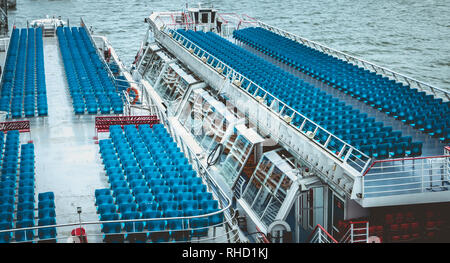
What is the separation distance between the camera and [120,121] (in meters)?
24.4

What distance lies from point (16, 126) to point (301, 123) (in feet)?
41.9

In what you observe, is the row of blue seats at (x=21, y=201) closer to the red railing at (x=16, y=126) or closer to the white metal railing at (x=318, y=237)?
the red railing at (x=16, y=126)

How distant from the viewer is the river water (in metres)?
48.1

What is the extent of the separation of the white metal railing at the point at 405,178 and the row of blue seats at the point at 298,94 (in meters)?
0.77

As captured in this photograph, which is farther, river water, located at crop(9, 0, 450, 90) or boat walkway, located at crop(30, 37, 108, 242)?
river water, located at crop(9, 0, 450, 90)

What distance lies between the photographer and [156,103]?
1118 inches

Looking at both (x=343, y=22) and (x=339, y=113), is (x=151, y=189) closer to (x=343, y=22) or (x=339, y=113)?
(x=339, y=113)

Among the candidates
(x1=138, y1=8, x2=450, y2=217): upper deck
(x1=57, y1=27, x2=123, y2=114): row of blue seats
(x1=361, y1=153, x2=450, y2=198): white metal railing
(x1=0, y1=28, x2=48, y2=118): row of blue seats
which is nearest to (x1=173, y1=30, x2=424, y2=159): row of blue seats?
(x1=138, y1=8, x2=450, y2=217): upper deck

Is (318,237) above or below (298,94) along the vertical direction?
below

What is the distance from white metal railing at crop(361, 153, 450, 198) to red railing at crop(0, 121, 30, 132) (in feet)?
49.7

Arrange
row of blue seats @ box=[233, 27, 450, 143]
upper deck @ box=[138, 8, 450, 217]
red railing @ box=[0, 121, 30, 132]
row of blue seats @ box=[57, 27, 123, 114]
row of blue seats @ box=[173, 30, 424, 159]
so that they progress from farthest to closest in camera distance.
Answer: row of blue seats @ box=[57, 27, 123, 114] < red railing @ box=[0, 121, 30, 132] < row of blue seats @ box=[233, 27, 450, 143] < row of blue seats @ box=[173, 30, 424, 159] < upper deck @ box=[138, 8, 450, 217]

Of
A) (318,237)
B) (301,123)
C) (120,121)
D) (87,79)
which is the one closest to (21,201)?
(318,237)

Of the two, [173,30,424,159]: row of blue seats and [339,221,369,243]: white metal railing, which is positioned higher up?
[173,30,424,159]: row of blue seats

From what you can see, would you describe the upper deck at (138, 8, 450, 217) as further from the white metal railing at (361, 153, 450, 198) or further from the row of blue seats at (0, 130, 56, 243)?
the row of blue seats at (0, 130, 56, 243)
